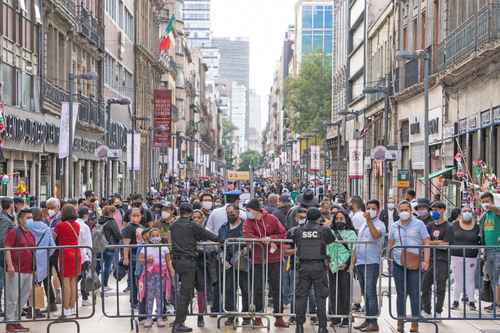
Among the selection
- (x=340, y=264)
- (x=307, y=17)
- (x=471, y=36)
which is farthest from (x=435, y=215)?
(x=307, y=17)

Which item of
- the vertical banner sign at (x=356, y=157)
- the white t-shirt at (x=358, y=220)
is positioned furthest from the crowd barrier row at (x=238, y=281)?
the vertical banner sign at (x=356, y=157)

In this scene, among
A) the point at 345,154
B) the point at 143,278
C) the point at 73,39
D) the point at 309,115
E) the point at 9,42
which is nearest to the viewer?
the point at 143,278

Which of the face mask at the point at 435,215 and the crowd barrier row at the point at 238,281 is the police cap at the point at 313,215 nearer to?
the crowd barrier row at the point at 238,281

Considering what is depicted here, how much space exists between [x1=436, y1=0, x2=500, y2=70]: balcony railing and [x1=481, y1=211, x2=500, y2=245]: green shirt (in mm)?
11732

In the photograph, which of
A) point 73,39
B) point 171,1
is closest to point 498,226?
point 73,39

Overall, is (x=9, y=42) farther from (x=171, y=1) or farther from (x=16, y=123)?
(x=171, y=1)

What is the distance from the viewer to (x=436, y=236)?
1638 cm

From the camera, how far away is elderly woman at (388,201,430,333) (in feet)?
46.9

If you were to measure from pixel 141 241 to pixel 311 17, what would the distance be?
130 metres

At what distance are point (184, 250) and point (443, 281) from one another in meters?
3.87

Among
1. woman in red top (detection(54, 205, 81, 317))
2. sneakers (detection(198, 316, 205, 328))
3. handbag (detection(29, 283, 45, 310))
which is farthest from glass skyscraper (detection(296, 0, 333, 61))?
sneakers (detection(198, 316, 205, 328))

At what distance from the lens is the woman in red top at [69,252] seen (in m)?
15.3

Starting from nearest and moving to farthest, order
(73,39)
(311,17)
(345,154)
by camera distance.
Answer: (73,39) → (345,154) → (311,17)

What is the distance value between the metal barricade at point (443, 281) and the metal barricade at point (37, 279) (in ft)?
13.1
